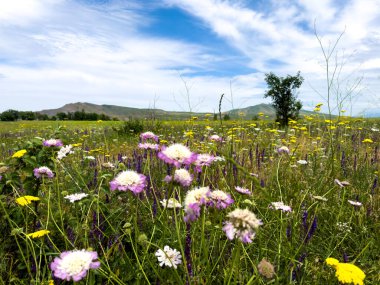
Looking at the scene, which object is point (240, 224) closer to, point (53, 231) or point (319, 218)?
point (53, 231)

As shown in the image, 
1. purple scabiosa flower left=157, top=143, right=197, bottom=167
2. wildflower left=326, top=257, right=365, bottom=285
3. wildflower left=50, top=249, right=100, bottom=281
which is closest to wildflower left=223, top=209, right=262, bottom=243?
purple scabiosa flower left=157, top=143, right=197, bottom=167

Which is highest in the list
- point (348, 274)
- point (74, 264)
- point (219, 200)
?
point (219, 200)

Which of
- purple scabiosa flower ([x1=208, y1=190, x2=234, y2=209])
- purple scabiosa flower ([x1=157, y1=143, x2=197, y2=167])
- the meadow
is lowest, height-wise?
the meadow

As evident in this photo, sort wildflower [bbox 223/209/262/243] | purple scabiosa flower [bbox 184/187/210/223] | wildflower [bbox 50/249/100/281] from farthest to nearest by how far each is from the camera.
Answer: purple scabiosa flower [bbox 184/187/210/223]
wildflower [bbox 50/249/100/281]
wildflower [bbox 223/209/262/243]

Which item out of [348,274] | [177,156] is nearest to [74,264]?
[177,156]

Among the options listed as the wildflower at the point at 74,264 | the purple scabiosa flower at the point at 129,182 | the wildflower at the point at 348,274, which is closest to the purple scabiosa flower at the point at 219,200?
the purple scabiosa flower at the point at 129,182

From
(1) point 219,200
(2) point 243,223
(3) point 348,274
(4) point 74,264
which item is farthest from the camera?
(3) point 348,274

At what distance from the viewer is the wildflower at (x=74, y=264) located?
114 cm

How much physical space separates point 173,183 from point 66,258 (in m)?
0.53

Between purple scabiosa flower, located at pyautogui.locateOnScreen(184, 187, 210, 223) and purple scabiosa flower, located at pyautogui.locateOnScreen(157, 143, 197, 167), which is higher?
purple scabiosa flower, located at pyautogui.locateOnScreen(157, 143, 197, 167)

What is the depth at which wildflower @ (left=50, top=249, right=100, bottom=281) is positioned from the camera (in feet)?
3.75

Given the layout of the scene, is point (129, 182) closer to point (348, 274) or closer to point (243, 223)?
point (243, 223)

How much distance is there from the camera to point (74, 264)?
1.20 metres

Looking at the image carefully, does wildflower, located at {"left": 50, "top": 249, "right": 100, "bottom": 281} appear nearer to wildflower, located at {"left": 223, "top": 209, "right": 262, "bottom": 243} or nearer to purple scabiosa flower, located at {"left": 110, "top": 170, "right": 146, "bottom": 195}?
purple scabiosa flower, located at {"left": 110, "top": 170, "right": 146, "bottom": 195}
